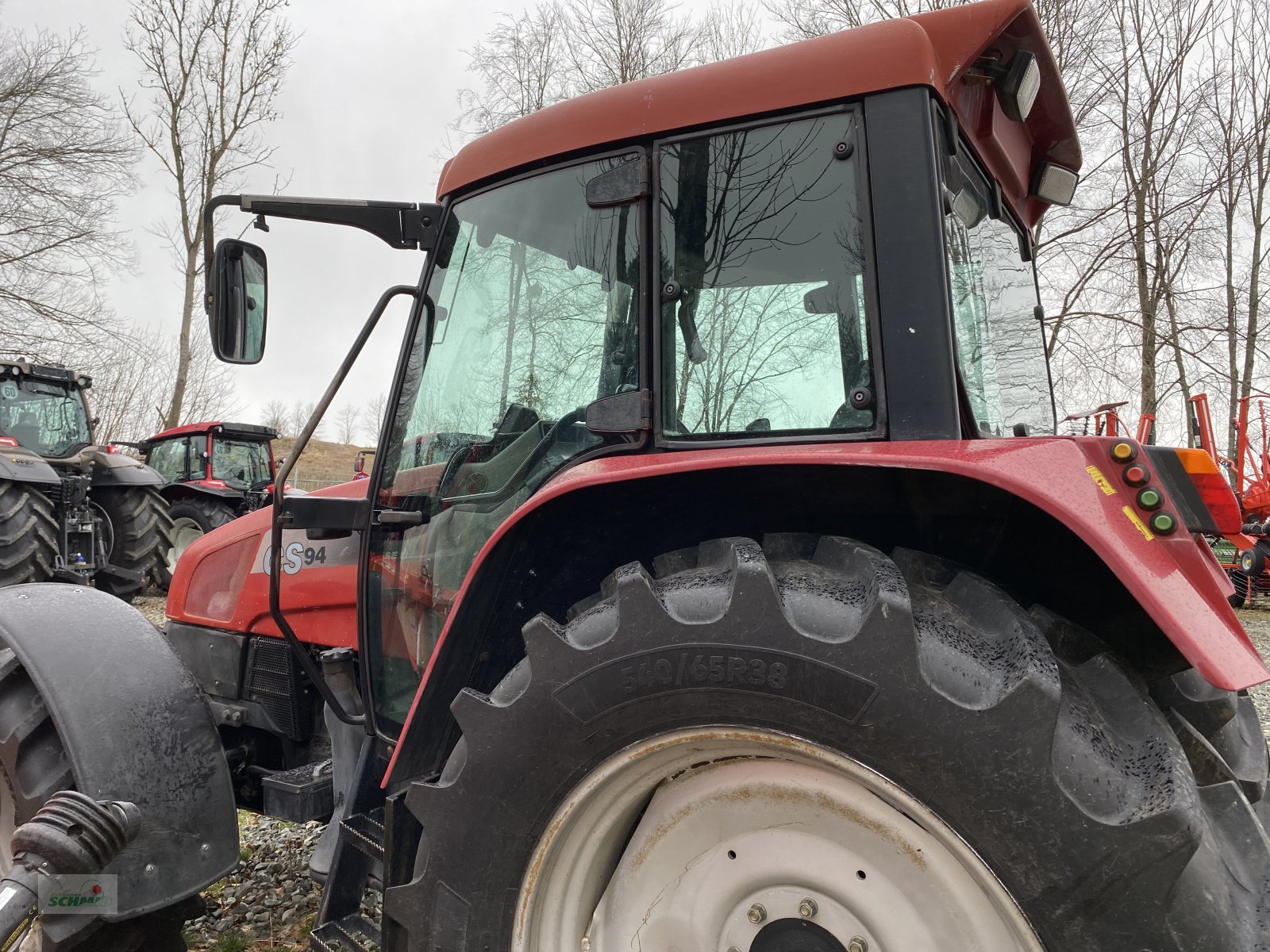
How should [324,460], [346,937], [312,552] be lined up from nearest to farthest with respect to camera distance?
[346,937]
[312,552]
[324,460]

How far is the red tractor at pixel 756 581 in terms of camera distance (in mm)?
1180

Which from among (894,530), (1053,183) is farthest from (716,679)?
(1053,183)

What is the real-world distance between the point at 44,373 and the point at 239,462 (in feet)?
12.4

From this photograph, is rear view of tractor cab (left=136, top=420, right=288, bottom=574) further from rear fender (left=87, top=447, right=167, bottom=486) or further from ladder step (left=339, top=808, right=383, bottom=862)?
ladder step (left=339, top=808, right=383, bottom=862)

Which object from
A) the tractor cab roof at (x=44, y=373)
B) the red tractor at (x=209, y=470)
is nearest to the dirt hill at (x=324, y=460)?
the red tractor at (x=209, y=470)

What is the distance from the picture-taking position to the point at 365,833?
194cm

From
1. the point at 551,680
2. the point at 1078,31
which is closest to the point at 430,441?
the point at 551,680

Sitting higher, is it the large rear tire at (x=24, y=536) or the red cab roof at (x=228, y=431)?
the red cab roof at (x=228, y=431)

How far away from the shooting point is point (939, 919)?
126cm

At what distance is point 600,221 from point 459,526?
0.77m

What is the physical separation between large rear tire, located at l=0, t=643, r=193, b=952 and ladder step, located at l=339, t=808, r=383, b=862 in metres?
0.40

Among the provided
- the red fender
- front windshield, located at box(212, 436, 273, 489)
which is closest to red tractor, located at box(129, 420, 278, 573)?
front windshield, located at box(212, 436, 273, 489)

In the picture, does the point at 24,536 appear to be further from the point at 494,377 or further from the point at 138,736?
the point at 494,377

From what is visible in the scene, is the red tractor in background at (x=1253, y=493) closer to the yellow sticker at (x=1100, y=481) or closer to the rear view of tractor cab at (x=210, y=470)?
the yellow sticker at (x=1100, y=481)
